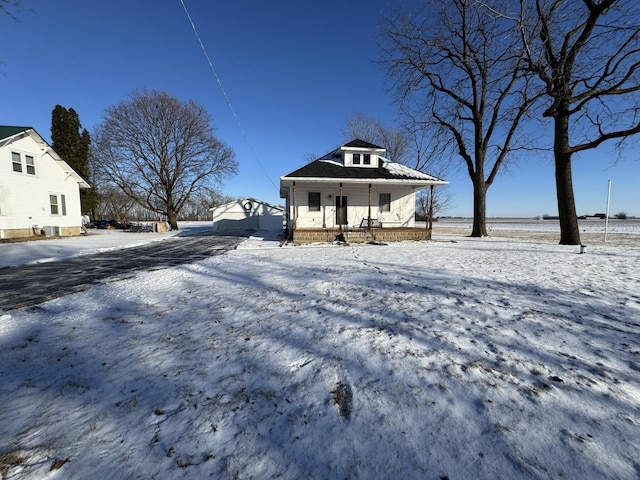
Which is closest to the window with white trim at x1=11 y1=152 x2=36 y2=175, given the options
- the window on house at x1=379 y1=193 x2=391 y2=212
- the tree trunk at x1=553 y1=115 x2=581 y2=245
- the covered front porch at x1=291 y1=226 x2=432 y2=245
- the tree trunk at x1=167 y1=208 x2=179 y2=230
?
the tree trunk at x1=167 y1=208 x2=179 y2=230

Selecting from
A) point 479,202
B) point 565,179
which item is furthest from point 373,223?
point 565,179

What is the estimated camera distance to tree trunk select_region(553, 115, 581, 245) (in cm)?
1094

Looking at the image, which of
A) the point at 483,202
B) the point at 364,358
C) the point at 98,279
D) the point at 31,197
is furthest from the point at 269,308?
the point at 31,197

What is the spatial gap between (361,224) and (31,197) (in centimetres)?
1966

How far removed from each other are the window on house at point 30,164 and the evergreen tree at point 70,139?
14.8 m

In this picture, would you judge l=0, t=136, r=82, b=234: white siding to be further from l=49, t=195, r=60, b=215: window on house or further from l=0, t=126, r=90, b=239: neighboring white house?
l=49, t=195, r=60, b=215: window on house

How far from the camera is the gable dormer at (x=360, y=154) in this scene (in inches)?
633

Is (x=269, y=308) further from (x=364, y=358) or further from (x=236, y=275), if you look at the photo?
(x=236, y=275)

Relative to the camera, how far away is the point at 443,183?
14109 mm

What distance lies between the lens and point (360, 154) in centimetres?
1634

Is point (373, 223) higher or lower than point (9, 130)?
lower

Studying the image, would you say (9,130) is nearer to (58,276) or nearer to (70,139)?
(58,276)

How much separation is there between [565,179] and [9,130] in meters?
28.6

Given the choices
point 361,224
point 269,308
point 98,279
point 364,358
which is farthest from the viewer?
point 361,224
